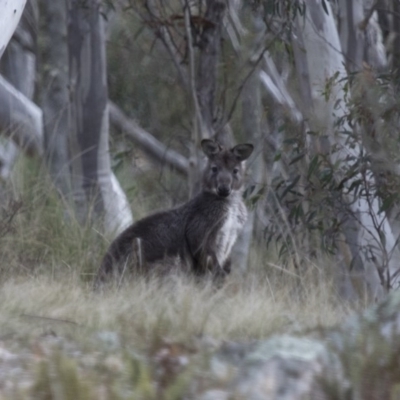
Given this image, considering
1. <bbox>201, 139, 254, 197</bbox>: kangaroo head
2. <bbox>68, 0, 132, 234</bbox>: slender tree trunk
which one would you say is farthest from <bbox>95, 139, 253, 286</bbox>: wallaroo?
<bbox>68, 0, 132, 234</bbox>: slender tree trunk

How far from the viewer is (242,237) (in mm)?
11383

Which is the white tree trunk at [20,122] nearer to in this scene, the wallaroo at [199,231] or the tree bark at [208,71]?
the tree bark at [208,71]

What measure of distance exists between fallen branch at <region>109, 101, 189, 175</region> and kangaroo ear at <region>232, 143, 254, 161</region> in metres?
6.08

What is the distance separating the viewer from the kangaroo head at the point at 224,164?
879cm

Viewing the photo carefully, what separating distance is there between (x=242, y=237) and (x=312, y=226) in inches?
97.4

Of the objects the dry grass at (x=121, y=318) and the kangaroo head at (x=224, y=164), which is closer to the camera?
the dry grass at (x=121, y=318)

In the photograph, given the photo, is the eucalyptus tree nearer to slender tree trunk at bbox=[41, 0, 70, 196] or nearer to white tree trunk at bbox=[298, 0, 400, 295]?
slender tree trunk at bbox=[41, 0, 70, 196]

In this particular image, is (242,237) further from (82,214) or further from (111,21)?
(111,21)

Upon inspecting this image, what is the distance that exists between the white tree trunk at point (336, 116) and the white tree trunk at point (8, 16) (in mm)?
2535

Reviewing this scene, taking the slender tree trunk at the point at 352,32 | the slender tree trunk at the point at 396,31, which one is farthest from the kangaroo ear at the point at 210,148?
the slender tree trunk at the point at 396,31

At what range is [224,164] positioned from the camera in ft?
29.0

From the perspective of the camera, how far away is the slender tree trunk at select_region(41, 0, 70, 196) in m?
11.3

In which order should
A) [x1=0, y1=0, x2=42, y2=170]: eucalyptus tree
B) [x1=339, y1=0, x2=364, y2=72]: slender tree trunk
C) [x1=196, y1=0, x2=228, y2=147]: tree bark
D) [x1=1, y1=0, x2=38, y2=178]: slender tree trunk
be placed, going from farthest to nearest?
[x1=1, y1=0, x2=38, y2=178]: slender tree trunk, [x1=0, y1=0, x2=42, y2=170]: eucalyptus tree, [x1=196, y1=0, x2=228, y2=147]: tree bark, [x1=339, y1=0, x2=364, y2=72]: slender tree trunk

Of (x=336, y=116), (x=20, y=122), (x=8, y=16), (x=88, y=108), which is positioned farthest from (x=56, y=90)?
(x=8, y=16)
